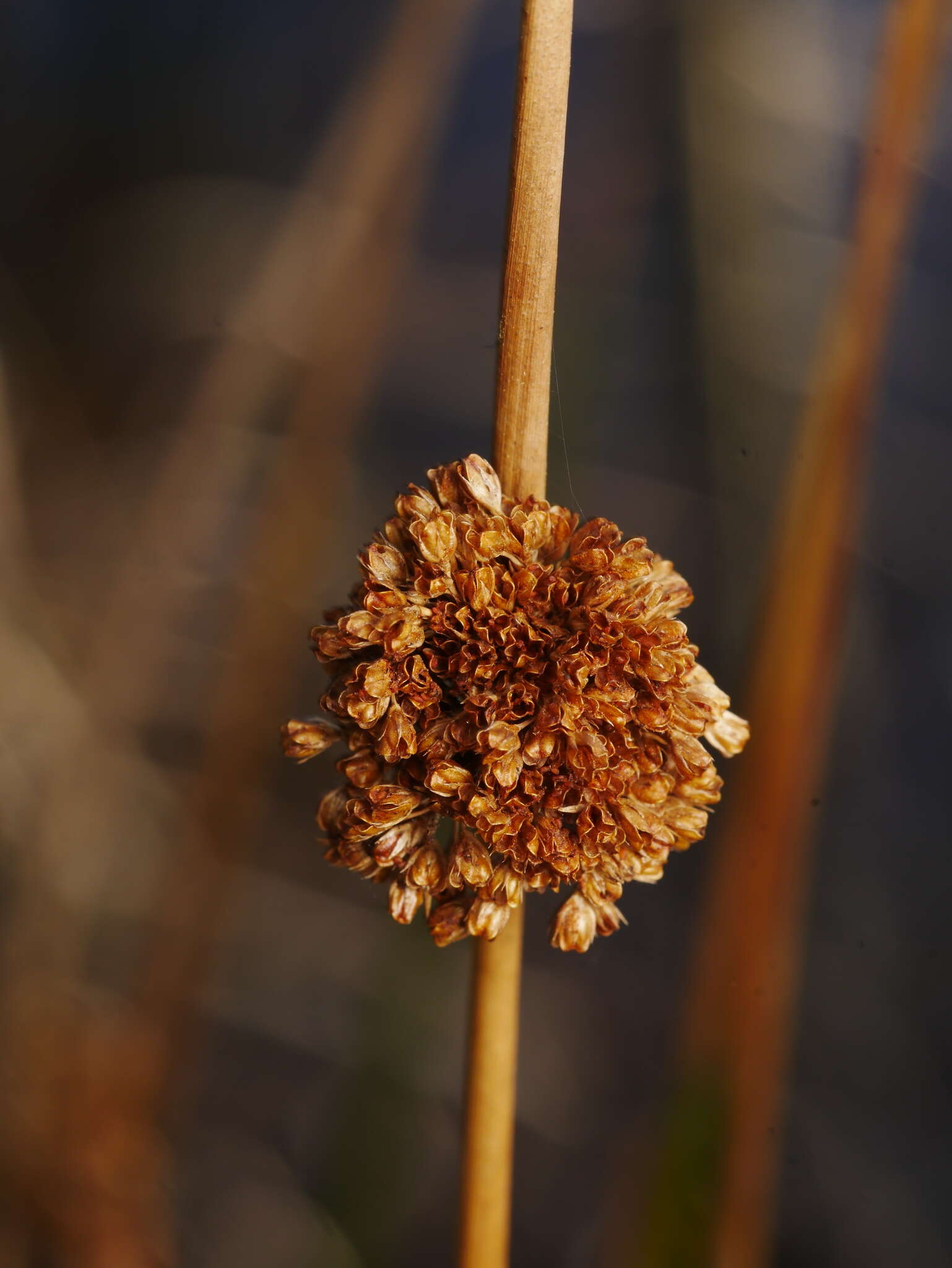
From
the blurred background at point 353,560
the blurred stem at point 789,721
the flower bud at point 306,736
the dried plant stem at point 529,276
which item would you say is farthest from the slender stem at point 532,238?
the blurred stem at point 789,721

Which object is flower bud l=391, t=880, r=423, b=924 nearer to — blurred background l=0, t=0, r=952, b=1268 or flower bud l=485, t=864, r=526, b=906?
flower bud l=485, t=864, r=526, b=906

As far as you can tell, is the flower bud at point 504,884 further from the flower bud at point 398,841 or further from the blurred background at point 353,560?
the blurred background at point 353,560

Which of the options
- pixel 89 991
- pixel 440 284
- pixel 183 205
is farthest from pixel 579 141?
pixel 89 991

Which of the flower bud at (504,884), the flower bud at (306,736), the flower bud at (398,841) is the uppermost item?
the flower bud at (306,736)

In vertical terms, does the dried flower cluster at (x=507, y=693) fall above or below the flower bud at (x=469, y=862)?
above

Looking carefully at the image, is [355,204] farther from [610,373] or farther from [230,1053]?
[230,1053]

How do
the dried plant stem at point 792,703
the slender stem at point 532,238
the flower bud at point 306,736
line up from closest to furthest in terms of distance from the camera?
the slender stem at point 532,238
the flower bud at point 306,736
the dried plant stem at point 792,703

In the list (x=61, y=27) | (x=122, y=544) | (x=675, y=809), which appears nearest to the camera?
(x=675, y=809)
